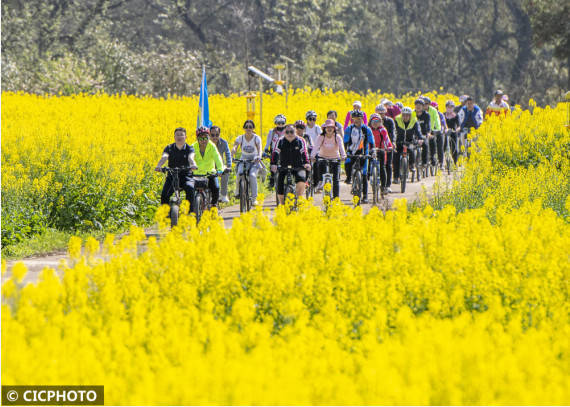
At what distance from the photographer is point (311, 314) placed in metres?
8.11

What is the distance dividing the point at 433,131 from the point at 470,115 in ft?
5.38

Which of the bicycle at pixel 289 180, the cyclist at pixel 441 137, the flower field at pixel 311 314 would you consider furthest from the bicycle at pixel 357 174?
the cyclist at pixel 441 137

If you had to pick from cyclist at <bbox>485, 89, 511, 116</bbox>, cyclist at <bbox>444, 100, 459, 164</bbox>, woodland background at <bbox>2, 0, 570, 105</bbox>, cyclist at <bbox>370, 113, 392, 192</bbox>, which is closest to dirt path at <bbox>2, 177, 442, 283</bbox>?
cyclist at <bbox>370, 113, 392, 192</bbox>

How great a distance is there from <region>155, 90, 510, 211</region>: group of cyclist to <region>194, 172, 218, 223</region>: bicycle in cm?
9

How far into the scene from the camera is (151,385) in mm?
5062

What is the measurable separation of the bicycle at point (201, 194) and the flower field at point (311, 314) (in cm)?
413

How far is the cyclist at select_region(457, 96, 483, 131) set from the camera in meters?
24.3

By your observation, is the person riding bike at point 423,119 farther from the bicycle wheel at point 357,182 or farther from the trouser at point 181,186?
the trouser at point 181,186

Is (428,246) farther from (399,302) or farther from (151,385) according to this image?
(151,385)

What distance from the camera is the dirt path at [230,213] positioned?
12149 mm

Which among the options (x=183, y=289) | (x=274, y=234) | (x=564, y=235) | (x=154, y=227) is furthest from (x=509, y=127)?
(x=183, y=289)

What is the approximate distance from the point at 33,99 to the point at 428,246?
2278cm
